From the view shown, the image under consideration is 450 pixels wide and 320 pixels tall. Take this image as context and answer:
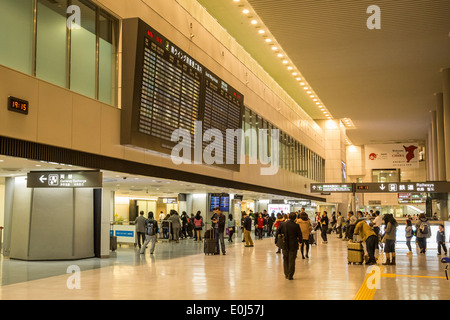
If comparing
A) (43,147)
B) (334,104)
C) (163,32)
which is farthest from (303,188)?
(43,147)

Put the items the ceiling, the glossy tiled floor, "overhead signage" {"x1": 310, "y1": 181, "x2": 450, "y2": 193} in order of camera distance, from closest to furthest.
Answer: the glossy tiled floor, the ceiling, "overhead signage" {"x1": 310, "y1": 181, "x2": 450, "y2": 193}

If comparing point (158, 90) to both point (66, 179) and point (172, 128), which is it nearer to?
point (172, 128)

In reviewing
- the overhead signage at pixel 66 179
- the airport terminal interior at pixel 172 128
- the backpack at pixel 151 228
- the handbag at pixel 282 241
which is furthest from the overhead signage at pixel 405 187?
the overhead signage at pixel 66 179

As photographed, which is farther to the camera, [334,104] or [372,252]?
[334,104]

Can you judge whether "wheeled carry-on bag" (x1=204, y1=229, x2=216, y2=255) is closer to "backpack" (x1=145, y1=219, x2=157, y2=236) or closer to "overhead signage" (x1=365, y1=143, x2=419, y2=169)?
"backpack" (x1=145, y1=219, x2=157, y2=236)

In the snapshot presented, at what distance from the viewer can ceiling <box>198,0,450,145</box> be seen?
16562mm

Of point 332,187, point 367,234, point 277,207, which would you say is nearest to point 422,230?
point 367,234

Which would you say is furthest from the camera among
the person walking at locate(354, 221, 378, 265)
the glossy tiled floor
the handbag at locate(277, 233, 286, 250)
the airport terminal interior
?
the person walking at locate(354, 221, 378, 265)

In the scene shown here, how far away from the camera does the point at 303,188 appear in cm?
3862

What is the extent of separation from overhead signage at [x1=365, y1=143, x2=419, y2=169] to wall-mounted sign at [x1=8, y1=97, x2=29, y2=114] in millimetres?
42524

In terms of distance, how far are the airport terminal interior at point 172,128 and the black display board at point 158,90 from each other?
0.17 feet

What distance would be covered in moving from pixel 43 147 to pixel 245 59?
50.1 ft

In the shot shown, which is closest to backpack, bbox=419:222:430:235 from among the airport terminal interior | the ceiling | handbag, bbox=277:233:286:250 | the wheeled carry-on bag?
the airport terminal interior
